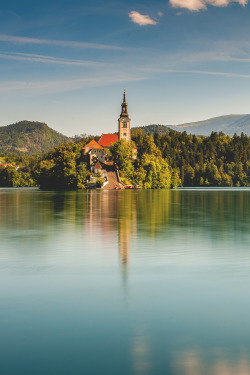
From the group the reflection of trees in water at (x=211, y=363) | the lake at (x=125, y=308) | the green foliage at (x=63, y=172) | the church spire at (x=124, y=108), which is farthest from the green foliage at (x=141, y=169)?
the reflection of trees in water at (x=211, y=363)

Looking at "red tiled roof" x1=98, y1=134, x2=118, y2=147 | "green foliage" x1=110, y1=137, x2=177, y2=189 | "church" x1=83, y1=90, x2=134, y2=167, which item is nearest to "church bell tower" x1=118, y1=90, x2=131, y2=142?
"church" x1=83, y1=90, x2=134, y2=167

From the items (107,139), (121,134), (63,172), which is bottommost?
(63,172)

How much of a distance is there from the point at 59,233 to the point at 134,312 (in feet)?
52.2

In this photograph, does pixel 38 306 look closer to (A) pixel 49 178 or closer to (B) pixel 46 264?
(B) pixel 46 264

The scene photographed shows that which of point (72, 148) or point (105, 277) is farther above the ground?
point (72, 148)

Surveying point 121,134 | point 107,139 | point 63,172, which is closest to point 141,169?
point 63,172

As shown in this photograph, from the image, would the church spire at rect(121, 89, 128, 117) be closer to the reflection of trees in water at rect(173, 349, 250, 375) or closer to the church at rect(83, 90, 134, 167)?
the church at rect(83, 90, 134, 167)

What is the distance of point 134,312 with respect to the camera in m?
9.41

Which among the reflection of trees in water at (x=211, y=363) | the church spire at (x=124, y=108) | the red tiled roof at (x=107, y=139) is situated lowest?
the reflection of trees in water at (x=211, y=363)

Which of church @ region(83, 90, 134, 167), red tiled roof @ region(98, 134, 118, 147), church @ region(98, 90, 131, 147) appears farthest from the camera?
red tiled roof @ region(98, 134, 118, 147)

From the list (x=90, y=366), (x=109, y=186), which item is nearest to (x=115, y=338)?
(x=90, y=366)

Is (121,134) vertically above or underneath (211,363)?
above

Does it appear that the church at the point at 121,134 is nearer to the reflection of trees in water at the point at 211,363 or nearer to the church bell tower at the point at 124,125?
the church bell tower at the point at 124,125

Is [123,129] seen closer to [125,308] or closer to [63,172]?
[63,172]
